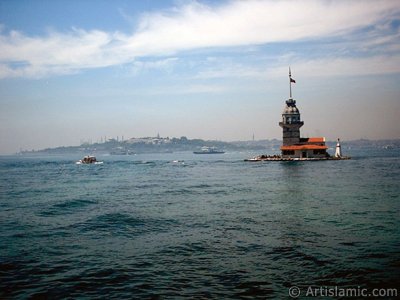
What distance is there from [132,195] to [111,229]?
17.0m

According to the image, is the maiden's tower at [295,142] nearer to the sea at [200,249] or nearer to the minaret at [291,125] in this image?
the minaret at [291,125]

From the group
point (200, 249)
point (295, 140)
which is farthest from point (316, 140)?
point (200, 249)

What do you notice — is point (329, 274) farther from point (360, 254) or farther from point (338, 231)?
point (338, 231)

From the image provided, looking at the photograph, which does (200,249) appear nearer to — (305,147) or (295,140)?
(305,147)

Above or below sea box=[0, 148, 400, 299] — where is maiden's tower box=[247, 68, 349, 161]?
above

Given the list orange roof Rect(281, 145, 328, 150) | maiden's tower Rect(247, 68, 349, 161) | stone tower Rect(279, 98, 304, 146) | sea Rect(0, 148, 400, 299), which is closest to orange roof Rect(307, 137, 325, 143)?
maiden's tower Rect(247, 68, 349, 161)

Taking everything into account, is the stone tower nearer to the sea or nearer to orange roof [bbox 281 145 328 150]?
orange roof [bbox 281 145 328 150]

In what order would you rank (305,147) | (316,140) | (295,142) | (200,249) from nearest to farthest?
(200,249), (305,147), (316,140), (295,142)

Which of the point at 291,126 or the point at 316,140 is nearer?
the point at 316,140

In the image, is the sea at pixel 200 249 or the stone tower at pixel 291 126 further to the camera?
the stone tower at pixel 291 126

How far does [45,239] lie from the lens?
1903 centimetres

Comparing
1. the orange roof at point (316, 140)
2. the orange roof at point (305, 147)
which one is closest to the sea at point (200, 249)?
the orange roof at point (305, 147)

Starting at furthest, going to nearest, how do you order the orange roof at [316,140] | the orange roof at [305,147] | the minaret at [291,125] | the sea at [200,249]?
the minaret at [291,125] < the orange roof at [316,140] < the orange roof at [305,147] < the sea at [200,249]

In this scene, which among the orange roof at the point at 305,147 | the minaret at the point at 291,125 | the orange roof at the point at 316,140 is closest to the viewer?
the orange roof at the point at 305,147
